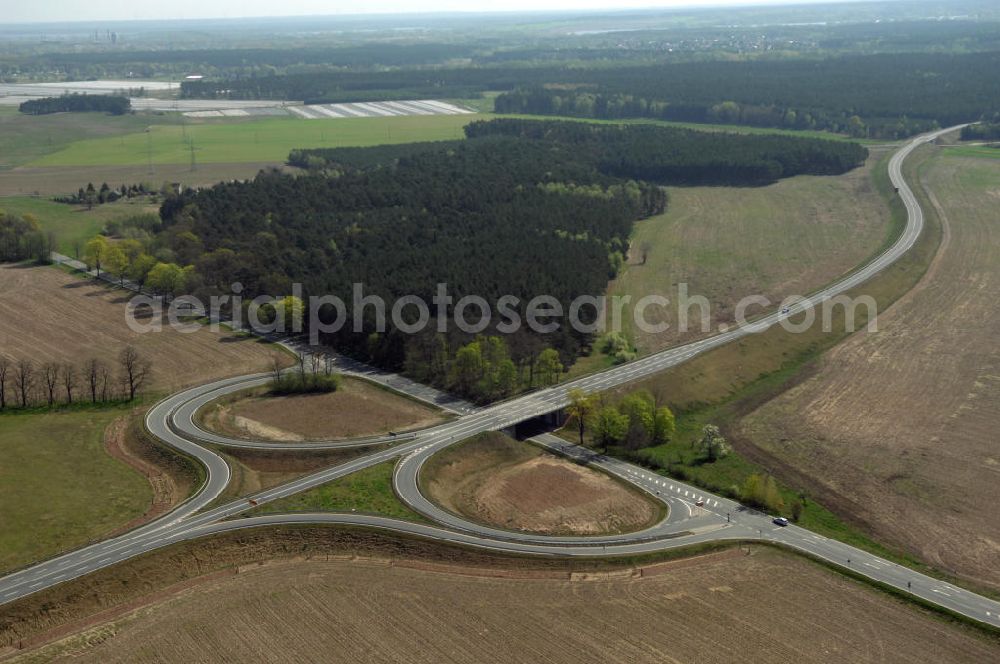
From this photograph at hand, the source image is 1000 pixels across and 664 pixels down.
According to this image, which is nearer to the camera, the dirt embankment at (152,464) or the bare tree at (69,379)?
the dirt embankment at (152,464)

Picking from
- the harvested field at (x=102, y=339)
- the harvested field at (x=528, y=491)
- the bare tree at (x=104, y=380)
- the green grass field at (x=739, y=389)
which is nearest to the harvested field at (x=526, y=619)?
the harvested field at (x=528, y=491)

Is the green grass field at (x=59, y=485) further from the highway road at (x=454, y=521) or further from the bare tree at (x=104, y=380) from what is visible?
the highway road at (x=454, y=521)

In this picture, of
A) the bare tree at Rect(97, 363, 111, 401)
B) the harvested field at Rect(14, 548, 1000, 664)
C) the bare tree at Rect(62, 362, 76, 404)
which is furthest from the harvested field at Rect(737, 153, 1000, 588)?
the bare tree at Rect(62, 362, 76, 404)

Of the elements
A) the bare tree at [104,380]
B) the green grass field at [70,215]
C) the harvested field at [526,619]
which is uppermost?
the green grass field at [70,215]

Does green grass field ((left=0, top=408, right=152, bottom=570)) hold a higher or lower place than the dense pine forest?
lower

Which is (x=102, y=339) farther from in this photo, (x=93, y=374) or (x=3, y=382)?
(x=93, y=374)

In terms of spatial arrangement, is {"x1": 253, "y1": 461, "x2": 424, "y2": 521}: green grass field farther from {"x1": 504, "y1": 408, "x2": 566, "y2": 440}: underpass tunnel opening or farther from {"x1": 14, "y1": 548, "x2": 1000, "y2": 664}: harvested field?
{"x1": 504, "y1": 408, "x2": 566, "y2": 440}: underpass tunnel opening
